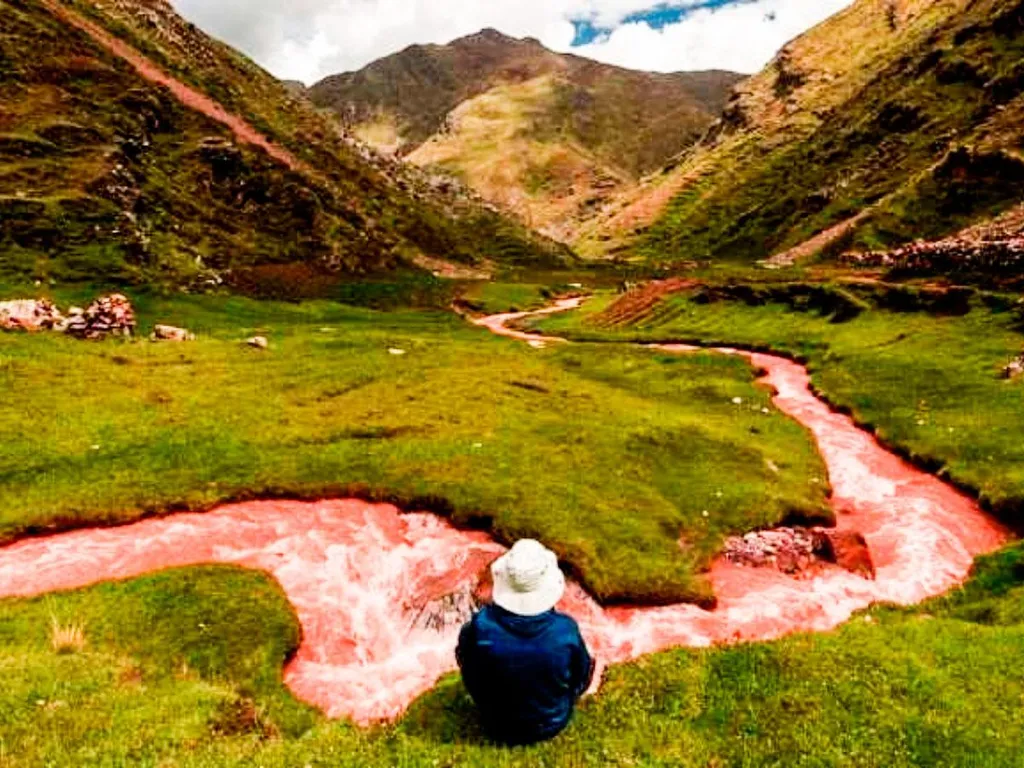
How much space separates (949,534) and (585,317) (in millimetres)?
85564

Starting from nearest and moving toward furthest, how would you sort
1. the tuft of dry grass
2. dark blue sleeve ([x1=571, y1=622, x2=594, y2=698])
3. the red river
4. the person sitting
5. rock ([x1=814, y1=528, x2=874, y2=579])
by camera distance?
the person sitting < dark blue sleeve ([x1=571, y1=622, x2=594, y2=698]) < the tuft of dry grass < the red river < rock ([x1=814, y1=528, x2=874, y2=579])

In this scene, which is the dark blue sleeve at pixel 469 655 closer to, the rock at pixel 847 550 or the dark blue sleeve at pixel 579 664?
the dark blue sleeve at pixel 579 664

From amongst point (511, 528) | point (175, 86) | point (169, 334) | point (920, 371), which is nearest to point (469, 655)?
point (511, 528)

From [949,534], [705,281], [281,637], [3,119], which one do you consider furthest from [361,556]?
[3,119]

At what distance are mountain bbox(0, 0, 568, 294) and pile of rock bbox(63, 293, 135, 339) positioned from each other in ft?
106

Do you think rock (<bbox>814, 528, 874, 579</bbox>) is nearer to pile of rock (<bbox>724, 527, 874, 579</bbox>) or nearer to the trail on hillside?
pile of rock (<bbox>724, 527, 874, 579</bbox>)

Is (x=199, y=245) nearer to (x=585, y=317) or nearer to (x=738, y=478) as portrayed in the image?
(x=585, y=317)

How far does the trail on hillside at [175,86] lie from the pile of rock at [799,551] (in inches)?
6387

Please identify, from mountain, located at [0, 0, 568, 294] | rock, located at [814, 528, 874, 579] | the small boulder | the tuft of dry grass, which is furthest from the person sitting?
mountain, located at [0, 0, 568, 294]

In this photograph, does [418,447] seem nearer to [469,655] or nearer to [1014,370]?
[469,655]

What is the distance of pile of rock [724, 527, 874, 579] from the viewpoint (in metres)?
30.8

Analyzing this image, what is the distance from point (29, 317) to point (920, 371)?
6234cm

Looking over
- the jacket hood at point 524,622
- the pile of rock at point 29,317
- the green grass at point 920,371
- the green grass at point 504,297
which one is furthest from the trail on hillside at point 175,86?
the jacket hood at point 524,622

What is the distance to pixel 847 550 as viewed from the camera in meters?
31.5
